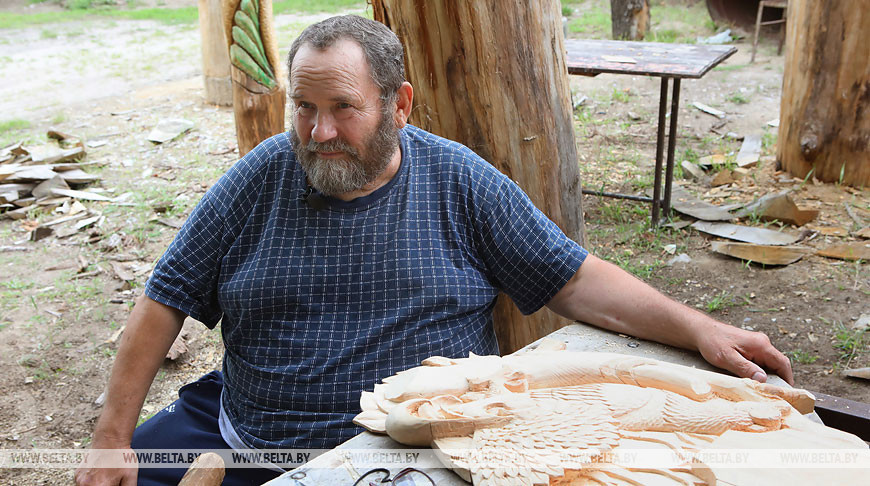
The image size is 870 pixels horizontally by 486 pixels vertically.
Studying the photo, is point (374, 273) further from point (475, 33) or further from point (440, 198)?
point (475, 33)

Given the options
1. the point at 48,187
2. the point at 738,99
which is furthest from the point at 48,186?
the point at 738,99

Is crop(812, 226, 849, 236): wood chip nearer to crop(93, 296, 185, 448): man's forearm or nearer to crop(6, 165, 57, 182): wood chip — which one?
crop(93, 296, 185, 448): man's forearm

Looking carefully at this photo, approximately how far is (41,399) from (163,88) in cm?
597

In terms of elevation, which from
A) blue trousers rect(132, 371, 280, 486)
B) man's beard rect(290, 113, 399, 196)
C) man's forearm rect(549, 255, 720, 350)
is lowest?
blue trousers rect(132, 371, 280, 486)

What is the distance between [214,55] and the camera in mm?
7129

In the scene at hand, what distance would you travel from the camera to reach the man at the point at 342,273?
1767mm

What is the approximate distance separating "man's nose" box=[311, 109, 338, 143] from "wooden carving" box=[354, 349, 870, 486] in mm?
610

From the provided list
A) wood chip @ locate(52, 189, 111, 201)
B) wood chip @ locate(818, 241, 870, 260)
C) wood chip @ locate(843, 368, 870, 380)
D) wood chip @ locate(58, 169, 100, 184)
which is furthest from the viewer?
wood chip @ locate(58, 169, 100, 184)

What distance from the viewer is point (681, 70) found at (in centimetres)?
397

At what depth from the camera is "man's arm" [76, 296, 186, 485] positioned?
1849 mm

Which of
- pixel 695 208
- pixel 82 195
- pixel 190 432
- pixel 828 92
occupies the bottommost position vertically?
pixel 82 195

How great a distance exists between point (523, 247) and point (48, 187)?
5157 mm

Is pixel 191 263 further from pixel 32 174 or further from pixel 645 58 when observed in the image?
pixel 32 174

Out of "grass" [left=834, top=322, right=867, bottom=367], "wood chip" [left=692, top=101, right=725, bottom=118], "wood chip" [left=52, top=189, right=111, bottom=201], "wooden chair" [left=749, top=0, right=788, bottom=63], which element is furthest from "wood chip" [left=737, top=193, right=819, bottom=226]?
"wood chip" [left=52, top=189, right=111, bottom=201]
